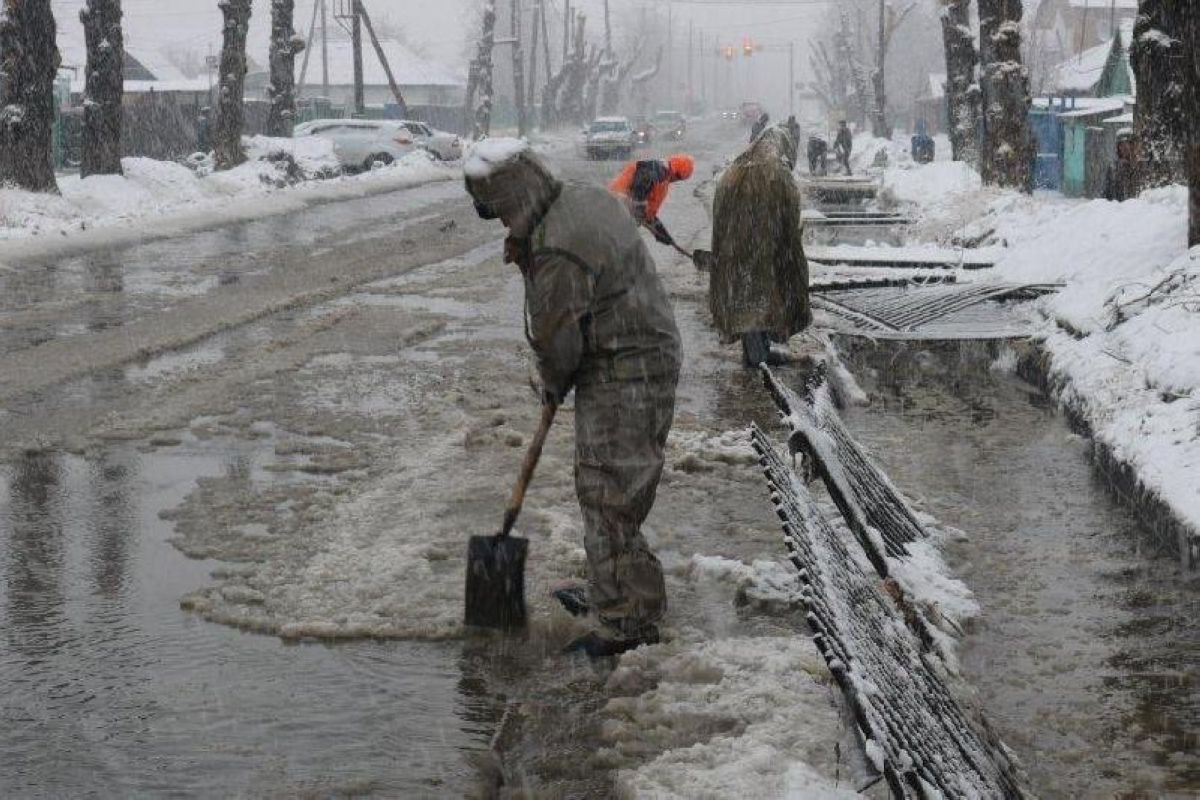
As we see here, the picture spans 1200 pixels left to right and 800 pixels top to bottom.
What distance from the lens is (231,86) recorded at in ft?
93.8

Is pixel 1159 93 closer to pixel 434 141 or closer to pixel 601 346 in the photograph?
pixel 601 346

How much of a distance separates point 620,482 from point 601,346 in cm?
43

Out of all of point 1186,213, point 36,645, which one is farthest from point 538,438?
point 1186,213

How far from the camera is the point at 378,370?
31.2ft

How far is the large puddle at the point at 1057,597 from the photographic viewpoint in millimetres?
4285

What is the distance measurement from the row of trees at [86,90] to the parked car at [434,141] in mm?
11008

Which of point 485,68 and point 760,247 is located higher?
point 485,68

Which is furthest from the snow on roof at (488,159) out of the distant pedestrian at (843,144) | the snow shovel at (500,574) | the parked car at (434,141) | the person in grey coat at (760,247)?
the distant pedestrian at (843,144)

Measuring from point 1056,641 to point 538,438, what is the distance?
6.52 ft

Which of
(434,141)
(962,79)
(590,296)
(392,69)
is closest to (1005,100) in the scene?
(962,79)

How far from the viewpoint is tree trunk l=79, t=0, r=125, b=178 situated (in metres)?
23.0

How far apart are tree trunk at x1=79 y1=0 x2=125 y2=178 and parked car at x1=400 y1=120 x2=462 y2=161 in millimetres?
16559

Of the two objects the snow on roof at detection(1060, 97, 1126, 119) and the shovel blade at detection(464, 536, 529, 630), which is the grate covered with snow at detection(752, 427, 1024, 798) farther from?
the snow on roof at detection(1060, 97, 1126, 119)

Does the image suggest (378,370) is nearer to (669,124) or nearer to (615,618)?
(615,618)
